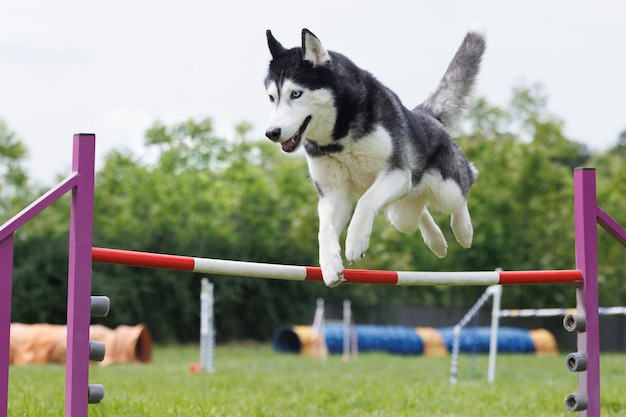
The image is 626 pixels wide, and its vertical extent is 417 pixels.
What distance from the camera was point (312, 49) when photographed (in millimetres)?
3996

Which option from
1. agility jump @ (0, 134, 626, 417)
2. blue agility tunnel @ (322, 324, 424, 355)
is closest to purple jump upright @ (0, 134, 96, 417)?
agility jump @ (0, 134, 626, 417)

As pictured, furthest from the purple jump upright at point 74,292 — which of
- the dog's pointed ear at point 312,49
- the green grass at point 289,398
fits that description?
the green grass at point 289,398

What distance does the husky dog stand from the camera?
3.97 metres

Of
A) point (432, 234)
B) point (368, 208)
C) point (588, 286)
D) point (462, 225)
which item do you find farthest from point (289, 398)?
point (368, 208)

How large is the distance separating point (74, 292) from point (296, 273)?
1055 mm

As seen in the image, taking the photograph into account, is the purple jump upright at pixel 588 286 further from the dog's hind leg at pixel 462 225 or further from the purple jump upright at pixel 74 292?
the purple jump upright at pixel 74 292

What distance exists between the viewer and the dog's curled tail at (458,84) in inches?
214

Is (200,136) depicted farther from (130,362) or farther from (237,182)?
Result: (130,362)

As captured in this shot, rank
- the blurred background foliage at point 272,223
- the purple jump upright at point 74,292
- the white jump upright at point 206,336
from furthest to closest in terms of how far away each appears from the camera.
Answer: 1. the blurred background foliage at point 272,223
2. the white jump upright at point 206,336
3. the purple jump upright at point 74,292

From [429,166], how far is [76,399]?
2.44 metres

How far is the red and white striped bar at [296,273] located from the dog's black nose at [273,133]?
578mm

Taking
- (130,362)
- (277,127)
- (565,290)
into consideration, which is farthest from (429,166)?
(565,290)

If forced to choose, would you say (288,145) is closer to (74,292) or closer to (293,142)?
(293,142)

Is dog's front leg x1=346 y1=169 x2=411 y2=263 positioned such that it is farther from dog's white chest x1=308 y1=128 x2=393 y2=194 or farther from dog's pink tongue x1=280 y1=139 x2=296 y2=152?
dog's pink tongue x1=280 y1=139 x2=296 y2=152
